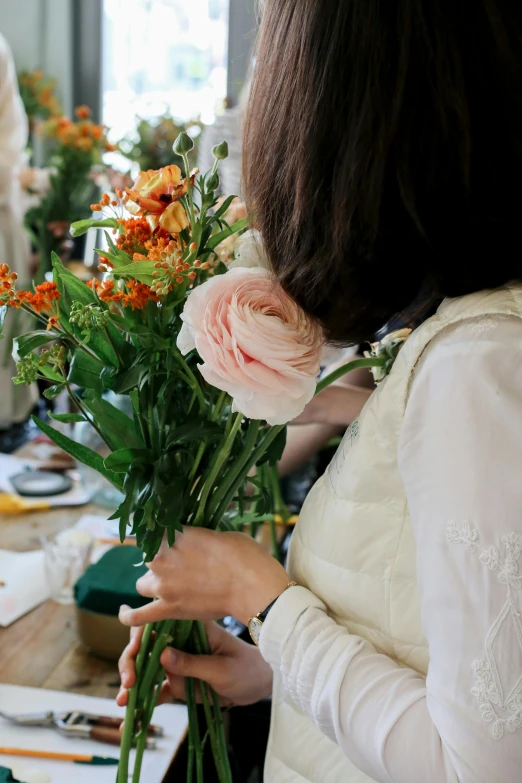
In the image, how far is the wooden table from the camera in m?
1.05

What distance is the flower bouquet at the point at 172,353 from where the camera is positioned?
65 centimetres

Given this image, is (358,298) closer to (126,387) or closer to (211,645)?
(126,387)

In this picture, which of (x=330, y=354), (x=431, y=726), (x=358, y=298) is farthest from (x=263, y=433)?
(x=431, y=726)

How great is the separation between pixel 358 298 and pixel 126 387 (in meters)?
0.21

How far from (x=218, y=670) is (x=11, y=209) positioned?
2.98 meters

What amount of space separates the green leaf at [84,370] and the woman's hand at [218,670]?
322 millimetres

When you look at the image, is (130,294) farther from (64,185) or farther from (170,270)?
(64,185)

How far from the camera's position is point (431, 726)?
60 centimetres

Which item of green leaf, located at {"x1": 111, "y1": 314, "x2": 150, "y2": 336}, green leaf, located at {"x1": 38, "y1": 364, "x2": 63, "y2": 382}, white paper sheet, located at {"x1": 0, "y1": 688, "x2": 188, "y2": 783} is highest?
green leaf, located at {"x1": 111, "y1": 314, "x2": 150, "y2": 336}

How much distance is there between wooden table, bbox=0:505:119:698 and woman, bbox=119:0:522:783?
1.42 feet

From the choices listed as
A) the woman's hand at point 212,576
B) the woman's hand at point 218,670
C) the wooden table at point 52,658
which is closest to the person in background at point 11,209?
the wooden table at point 52,658

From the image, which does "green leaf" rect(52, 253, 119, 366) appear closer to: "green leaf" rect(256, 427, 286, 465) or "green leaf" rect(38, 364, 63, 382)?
"green leaf" rect(38, 364, 63, 382)

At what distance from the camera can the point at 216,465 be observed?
2.53 feet

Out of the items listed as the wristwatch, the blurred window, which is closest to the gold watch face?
the wristwatch
